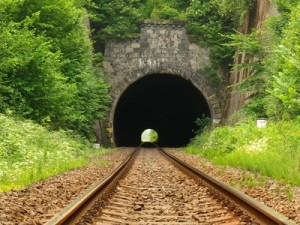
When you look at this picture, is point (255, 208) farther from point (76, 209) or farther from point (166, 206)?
point (76, 209)

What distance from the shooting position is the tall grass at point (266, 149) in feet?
32.3

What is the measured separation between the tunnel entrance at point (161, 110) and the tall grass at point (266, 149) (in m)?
14.6

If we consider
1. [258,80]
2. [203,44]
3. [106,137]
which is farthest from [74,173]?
[203,44]

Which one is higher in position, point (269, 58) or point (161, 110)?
point (269, 58)

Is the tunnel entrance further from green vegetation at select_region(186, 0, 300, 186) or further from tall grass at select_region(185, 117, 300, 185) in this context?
tall grass at select_region(185, 117, 300, 185)

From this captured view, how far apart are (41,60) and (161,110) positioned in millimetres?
32008

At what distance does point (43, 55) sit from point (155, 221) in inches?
444

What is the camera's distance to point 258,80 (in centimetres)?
2109

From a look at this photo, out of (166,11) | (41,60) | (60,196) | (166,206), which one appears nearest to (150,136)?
(166,11)

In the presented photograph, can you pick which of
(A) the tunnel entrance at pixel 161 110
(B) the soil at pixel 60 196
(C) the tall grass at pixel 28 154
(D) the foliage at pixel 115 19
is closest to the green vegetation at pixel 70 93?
(C) the tall grass at pixel 28 154

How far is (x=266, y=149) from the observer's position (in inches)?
539

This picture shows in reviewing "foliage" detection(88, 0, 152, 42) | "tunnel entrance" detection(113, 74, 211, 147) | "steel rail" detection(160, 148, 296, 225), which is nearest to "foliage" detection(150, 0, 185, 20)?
"foliage" detection(88, 0, 152, 42)

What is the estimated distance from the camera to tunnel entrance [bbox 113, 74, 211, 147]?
35500 millimetres

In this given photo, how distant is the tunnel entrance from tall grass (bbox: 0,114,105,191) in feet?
55.8
